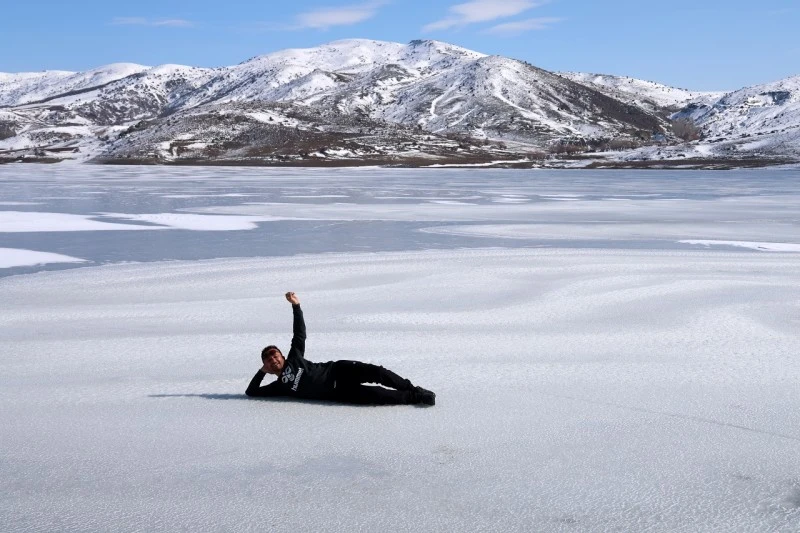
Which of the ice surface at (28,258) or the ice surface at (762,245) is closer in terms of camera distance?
the ice surface at (28,258)

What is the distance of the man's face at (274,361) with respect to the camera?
719 cm

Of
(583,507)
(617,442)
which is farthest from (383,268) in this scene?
(583,507)

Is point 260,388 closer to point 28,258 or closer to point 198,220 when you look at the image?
point 28,258

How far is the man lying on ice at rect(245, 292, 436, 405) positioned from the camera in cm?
719

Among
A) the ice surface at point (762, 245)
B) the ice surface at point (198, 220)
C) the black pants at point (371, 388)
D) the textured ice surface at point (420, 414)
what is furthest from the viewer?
the ice surface at point (198, 220)

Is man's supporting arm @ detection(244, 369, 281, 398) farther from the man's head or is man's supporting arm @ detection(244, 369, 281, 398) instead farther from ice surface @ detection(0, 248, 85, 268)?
ice surface @ detection(0, 248, 85, 268)

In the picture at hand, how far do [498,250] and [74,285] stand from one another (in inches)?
343

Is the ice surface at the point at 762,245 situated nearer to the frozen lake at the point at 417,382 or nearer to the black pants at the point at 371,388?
the frozen lake at the point at 417,382

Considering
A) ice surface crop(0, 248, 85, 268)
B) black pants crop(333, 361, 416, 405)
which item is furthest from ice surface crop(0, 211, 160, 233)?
black pants crop(333, 361, 416, 405)

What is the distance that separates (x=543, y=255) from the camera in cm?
1738

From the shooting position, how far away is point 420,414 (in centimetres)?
705

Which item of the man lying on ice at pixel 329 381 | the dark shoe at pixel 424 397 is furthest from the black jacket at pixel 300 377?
the dark shoe at pixel 424 397

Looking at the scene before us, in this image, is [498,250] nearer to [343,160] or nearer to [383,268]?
[383,268]

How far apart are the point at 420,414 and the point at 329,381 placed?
853 millimetres
